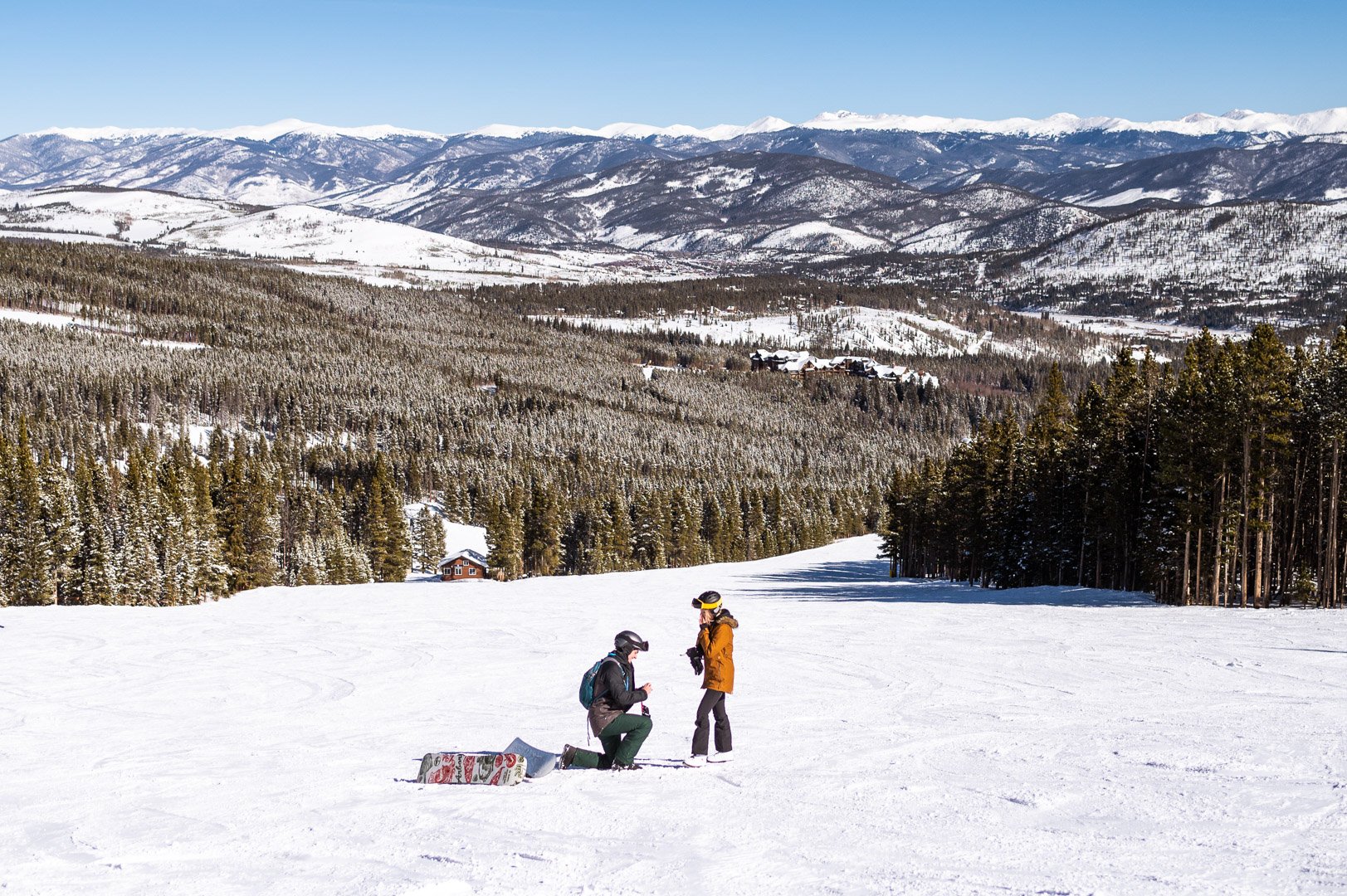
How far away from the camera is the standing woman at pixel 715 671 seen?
45.4 ft

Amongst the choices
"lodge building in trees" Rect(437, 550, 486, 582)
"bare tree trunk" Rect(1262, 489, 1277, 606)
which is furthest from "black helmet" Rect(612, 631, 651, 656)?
"lodge building in trees" Rect(437, 550, 486, 582)

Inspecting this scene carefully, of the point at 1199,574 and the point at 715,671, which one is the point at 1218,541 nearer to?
the point at 1199,574

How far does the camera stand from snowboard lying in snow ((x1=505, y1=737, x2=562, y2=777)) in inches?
530

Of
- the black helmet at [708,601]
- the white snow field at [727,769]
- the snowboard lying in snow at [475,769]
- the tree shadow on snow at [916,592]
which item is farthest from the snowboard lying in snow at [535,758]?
the tree shadow on snow at [916,592]

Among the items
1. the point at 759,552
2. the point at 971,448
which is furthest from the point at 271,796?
the point at 759,552

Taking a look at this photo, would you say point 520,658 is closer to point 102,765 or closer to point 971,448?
point 102,765

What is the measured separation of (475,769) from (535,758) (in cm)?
86

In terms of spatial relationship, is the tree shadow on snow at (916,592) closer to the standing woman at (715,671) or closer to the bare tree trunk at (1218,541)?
the bare tree trunk at (1218,541)

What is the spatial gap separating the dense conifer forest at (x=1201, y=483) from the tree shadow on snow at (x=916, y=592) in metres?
2.40

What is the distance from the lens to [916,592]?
52375mm

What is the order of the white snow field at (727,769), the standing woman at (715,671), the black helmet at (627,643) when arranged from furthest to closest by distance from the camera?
the standing woman at (715,671), the black helmet at (627,643), the white snow field at (727,769)

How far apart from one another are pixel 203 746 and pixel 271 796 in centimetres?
433

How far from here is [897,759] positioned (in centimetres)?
1379

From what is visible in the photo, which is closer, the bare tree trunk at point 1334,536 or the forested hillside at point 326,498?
the bare tree trunk at point 1334,536
